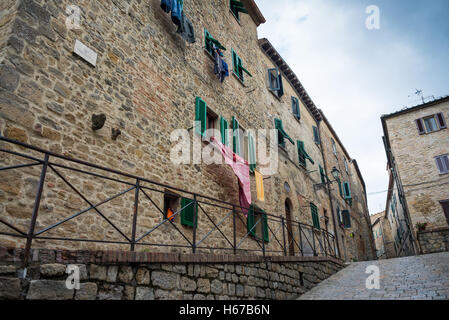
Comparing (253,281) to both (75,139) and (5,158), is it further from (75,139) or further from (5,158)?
(5,158)

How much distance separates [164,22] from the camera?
7355mm

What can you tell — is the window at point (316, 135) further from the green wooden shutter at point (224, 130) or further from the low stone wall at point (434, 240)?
the green wooden shutter at point (224, 130)

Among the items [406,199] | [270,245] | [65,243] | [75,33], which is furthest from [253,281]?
[406,199]

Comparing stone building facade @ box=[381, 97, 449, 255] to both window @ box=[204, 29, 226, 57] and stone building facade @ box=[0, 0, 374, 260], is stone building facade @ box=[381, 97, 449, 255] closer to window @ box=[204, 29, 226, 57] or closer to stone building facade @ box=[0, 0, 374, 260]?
stone building facade @ box=[0, 0, 374, 260]

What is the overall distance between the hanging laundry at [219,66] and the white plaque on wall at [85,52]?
13.6 ft

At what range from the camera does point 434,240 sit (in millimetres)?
14047

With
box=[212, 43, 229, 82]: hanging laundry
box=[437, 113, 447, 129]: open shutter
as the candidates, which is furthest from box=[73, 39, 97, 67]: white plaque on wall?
box=[437, 113, 447, 129]: open shutter

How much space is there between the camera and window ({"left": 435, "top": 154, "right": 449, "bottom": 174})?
1576cm

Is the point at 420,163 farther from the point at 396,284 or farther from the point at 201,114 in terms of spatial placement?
the point at 201,114

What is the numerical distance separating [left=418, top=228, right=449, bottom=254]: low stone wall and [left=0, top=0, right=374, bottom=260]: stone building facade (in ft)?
26.5

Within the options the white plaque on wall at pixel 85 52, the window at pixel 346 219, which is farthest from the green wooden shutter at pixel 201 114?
the window at pixel 346 219

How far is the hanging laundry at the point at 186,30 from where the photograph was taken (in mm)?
7425

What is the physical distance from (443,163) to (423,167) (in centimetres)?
88
